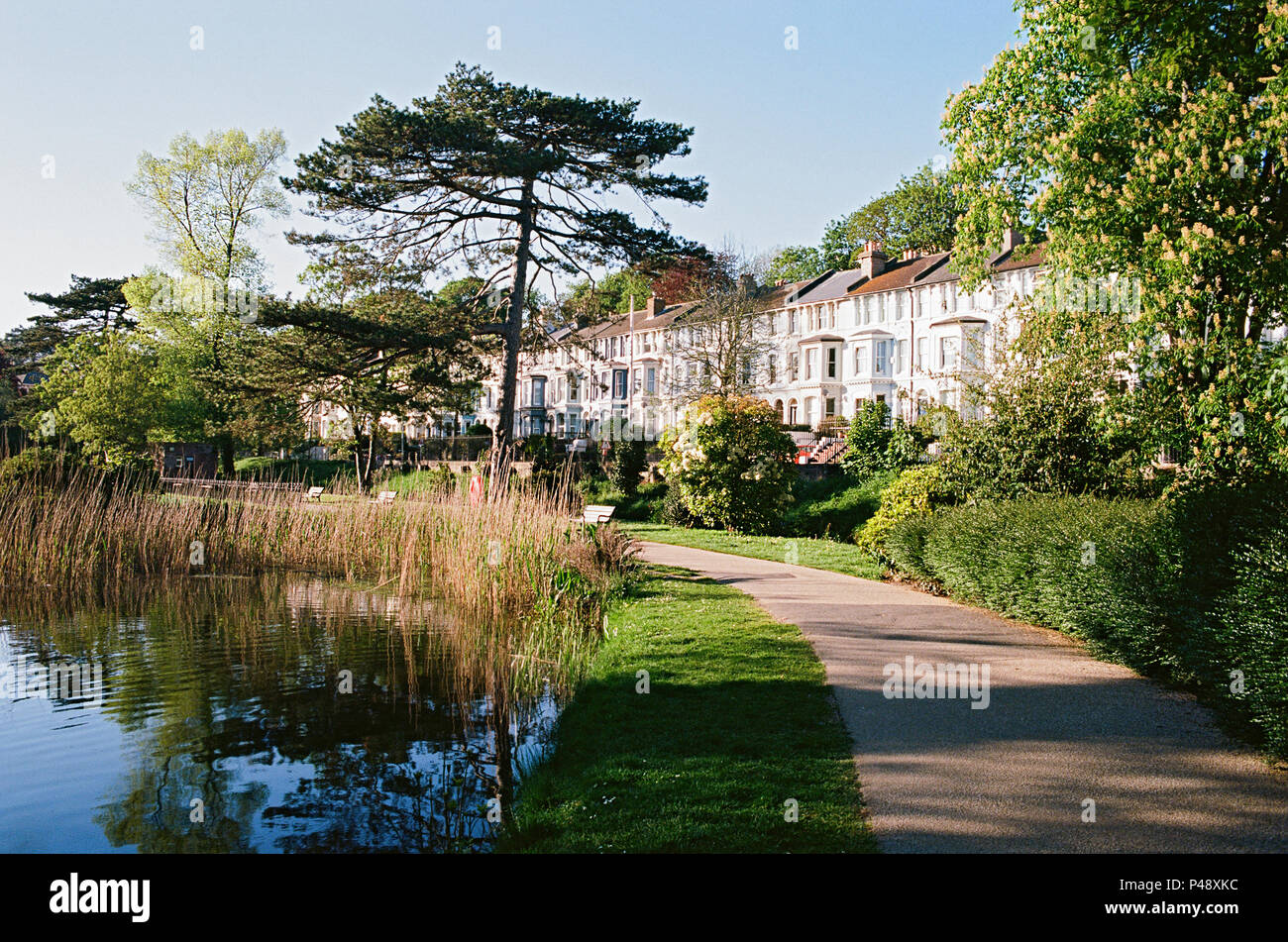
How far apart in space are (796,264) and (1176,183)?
6246cm

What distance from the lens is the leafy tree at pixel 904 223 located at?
200 ft

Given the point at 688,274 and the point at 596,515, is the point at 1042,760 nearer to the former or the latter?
the point at 596,515

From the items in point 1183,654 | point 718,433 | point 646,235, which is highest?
point 646,235

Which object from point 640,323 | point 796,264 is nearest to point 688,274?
point 640,323

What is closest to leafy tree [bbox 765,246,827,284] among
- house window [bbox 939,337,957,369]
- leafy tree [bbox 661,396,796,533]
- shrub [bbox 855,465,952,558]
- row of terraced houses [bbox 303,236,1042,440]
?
row of terraced houses [bbox 303,236,1042,440]

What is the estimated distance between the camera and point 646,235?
26.7 m

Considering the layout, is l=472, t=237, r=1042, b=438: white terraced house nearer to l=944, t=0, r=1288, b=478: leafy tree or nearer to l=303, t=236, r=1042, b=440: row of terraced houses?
l=303, t=236, r=1042, b=440: row of terraced houses

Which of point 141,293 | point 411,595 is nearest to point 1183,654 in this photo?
point 411,595

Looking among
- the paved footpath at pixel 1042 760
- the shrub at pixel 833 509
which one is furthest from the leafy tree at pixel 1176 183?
the shrub at pixel 833 509

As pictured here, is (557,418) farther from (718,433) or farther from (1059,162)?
(1059,162)

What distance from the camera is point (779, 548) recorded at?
783 inches
